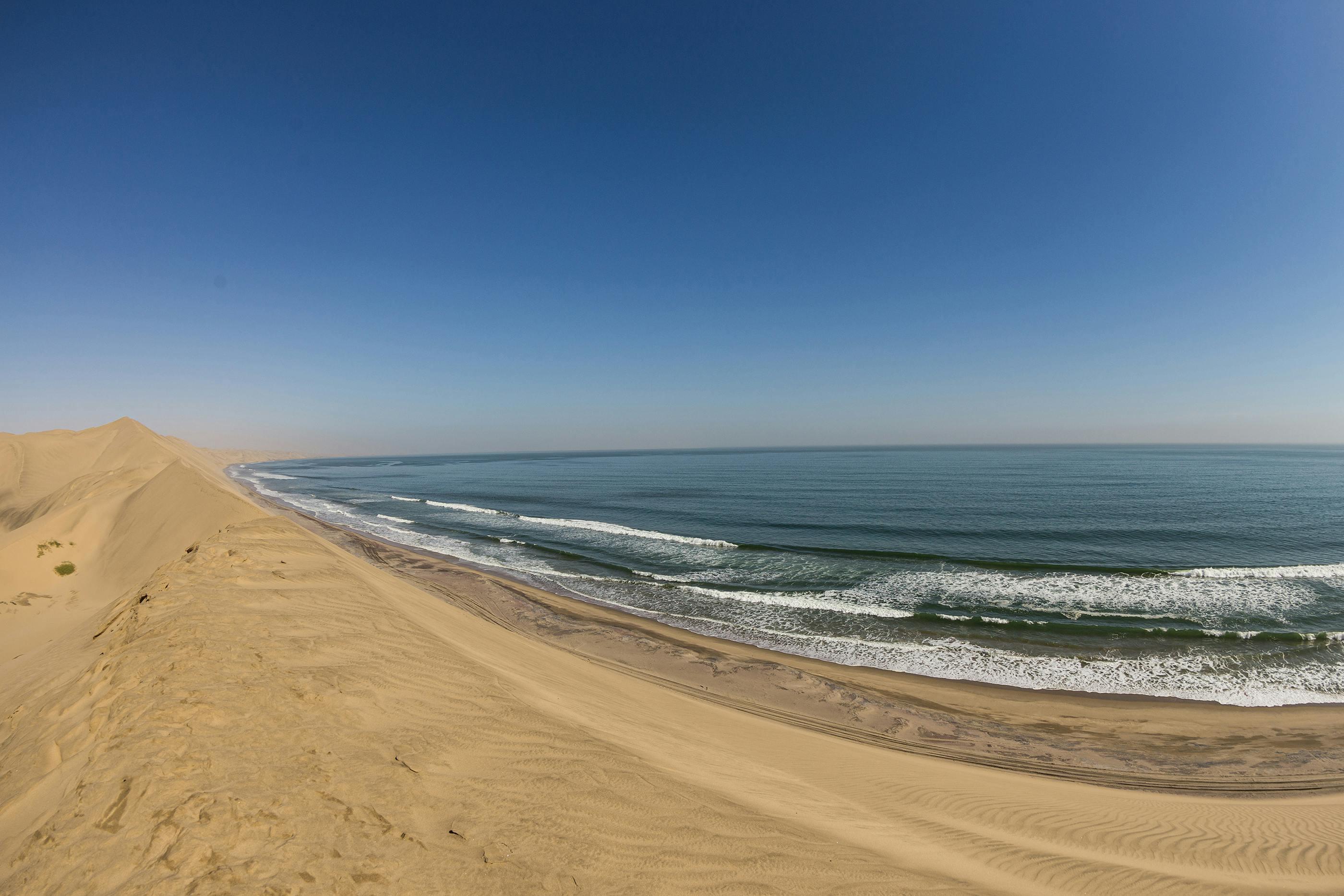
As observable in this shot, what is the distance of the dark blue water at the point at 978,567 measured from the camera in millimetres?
13547

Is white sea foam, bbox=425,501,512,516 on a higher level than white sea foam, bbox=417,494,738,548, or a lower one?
higher

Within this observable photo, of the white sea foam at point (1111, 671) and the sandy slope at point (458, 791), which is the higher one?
the sandy slope at point (458, 791)

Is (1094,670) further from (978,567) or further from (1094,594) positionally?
(978,567)

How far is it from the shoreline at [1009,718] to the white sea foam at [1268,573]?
434 inches

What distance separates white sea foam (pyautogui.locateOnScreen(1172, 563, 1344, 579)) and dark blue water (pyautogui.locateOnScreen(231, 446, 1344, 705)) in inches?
3.5

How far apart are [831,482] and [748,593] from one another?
38371mm

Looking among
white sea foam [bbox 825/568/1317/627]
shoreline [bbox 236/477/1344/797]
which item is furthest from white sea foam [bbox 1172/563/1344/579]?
shoreline [bbox 236/477/1344/797]

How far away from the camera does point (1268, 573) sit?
19859 mm

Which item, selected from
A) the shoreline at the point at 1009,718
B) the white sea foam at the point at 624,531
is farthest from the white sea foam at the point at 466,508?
the shoreline at the point at 1009,718

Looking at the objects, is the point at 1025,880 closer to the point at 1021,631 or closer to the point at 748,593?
the point at 1021,631

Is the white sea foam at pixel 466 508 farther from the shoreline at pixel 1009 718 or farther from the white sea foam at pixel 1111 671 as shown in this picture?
the white sea foam at pixel 1111 671

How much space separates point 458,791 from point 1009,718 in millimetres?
11535

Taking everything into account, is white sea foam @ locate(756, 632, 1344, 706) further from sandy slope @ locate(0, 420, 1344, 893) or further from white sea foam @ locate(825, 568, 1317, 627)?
sandy slope @ locate(0, 420, 1344, 893)

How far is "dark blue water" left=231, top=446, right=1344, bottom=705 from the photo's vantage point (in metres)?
13.5
